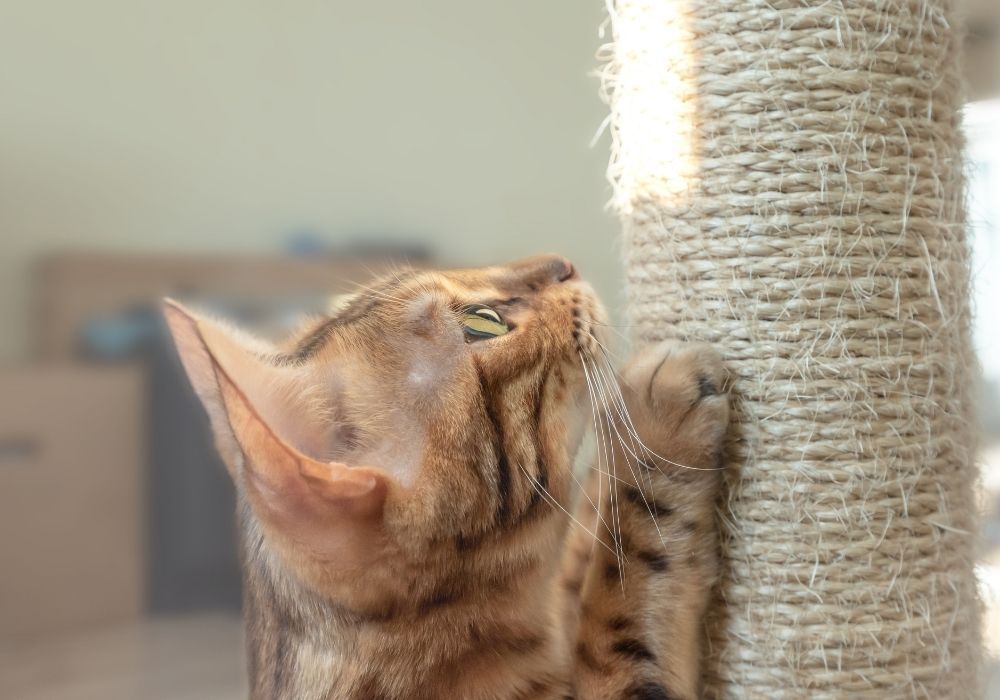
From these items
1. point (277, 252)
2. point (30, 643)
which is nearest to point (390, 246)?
point (277, 252)

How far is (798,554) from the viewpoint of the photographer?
79 cm

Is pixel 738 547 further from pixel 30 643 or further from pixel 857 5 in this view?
pixel 30 643

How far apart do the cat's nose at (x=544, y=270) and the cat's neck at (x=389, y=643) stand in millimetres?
280

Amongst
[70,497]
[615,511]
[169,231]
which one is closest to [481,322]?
[615,511]

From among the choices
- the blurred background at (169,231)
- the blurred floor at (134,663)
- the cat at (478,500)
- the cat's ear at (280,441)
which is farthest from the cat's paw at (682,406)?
the blurred floor at (134,663)

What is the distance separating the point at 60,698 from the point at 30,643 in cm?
12

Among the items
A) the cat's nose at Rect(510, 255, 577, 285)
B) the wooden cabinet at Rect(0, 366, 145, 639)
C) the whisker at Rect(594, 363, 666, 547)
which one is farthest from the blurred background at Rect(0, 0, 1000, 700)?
the whisker at Rect(594, 363, 666, 547)

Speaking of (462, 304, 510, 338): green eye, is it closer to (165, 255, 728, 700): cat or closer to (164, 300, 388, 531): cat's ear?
(165, 255, 728, 700): cat

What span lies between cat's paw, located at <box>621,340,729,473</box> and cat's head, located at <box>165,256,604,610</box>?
0.06 meters

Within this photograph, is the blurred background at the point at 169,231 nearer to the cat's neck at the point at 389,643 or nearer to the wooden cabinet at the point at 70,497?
the wooden cabinet at the point at 70,497

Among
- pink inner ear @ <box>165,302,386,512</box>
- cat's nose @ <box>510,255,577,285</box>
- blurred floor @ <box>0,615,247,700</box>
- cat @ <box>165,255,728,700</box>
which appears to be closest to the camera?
pink inner ear @ <box>165,302,386,512</box>

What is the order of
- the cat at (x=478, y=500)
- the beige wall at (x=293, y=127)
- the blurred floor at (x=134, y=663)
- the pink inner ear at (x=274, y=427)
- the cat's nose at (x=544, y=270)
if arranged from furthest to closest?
the blurred floor at (x=134, y=663) → the beige wall at (x=293, y=127) → the cat's nose at (x=544, y=270) → the cat at (x=478, y=500) → the pink inner ear at (x=274, y=427)

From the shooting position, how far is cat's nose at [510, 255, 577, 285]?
878mm

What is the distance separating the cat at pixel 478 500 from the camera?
74cm
